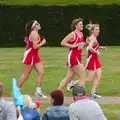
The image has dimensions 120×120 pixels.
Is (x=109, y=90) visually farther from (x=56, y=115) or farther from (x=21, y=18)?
(x=21, y=18)

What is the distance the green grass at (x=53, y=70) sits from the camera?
16.2 m

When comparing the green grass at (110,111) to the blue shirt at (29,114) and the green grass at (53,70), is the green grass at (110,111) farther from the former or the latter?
the blue shirt at (29,114)

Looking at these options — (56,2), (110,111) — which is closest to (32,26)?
(110,111)

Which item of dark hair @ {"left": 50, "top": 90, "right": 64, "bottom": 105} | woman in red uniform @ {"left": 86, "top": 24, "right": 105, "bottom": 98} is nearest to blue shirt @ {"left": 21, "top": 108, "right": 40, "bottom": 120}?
dark hair @ {"left": 50, "top": 90, "right": 64, "bottom": 105}

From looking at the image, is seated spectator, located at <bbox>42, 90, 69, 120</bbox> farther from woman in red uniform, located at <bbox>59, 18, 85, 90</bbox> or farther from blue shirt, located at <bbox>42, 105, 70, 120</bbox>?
woman in red uniform, located at <bbox>59, 18, 85, 90</bbox>

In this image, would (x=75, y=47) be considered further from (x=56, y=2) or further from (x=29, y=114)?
(x=56, y=2)

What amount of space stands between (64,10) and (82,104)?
25.0 meters

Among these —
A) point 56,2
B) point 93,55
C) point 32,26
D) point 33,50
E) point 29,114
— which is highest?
point 56,2

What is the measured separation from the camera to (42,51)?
29344 mm

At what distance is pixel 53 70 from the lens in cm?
2048

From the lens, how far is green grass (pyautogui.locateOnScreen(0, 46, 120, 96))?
53.3ft

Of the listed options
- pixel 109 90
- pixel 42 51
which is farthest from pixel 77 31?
pixel 42 51

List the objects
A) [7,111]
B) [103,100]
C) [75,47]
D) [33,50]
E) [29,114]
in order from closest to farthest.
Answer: [7,111] → [29,114] → [103,100] → [75,47] → [33,50]

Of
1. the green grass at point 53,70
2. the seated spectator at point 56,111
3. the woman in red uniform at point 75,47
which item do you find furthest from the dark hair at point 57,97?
the green grass at point 53,70
